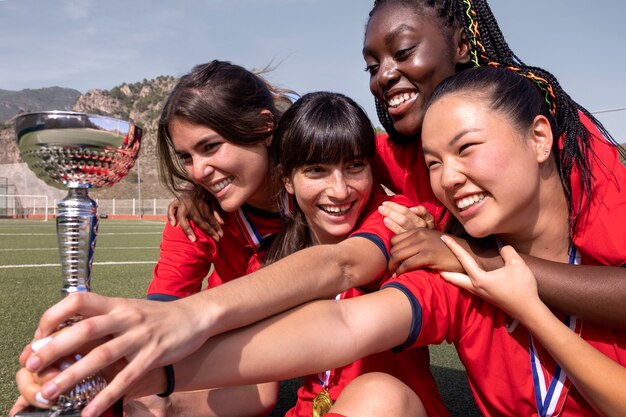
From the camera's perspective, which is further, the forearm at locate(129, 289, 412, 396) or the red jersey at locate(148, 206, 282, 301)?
the red jersey at locate(148, 206, 282, 301)

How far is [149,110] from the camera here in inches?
3656

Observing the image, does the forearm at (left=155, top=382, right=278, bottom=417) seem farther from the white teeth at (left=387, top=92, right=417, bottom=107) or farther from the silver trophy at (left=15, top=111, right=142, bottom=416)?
the white teeth at (left=387, top=92, right=417, bottom=107)

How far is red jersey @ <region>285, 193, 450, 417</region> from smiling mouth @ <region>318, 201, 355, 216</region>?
192 mm

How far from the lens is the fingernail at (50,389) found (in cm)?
97

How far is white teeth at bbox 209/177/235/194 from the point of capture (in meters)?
2.53

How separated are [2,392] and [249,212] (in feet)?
4.33

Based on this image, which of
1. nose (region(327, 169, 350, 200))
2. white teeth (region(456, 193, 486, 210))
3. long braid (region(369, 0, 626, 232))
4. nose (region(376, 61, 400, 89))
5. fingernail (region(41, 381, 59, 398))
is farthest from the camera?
nose (region(376, 61, 400, 89))

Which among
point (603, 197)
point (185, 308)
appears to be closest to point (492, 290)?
point (603, 197)

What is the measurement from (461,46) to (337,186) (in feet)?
3.16

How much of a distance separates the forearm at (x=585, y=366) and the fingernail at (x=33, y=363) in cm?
123

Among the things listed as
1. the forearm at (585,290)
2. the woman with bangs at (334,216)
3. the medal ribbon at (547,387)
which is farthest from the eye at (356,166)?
the medal ribbon at (547,387)

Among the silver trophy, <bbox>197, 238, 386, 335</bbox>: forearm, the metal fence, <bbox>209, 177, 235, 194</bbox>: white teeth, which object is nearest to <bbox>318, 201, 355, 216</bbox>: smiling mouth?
<bbox>197, 238, 386, 335</bbox>: forearm

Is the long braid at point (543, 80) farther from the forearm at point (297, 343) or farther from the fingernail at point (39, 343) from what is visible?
the fingernail at point (39, 343)

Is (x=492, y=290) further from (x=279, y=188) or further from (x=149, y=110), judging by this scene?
(x=149, y=110)
